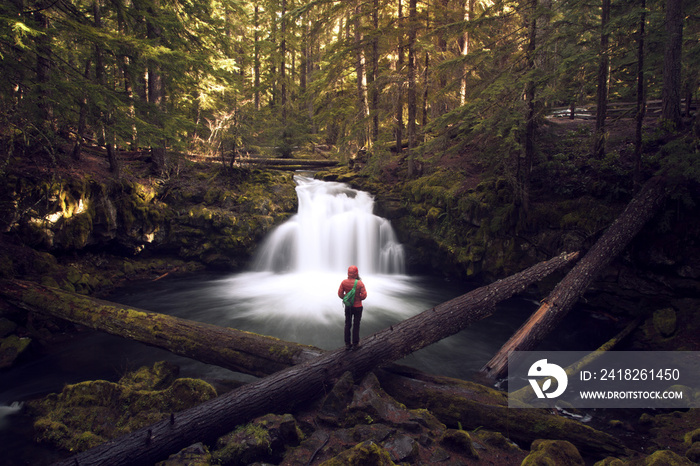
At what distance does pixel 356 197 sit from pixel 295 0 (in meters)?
21.4

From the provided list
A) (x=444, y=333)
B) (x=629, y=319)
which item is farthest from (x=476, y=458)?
(x=629, y=319)

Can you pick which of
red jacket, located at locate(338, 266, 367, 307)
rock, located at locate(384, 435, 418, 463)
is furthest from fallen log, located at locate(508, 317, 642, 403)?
red jacket, located at locate(338, 266, 367, 307)

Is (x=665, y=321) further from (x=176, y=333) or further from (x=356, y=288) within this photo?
(x=176, y=333)

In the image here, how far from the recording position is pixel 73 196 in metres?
10.8

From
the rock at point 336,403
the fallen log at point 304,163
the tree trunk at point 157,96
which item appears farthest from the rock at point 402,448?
the fallen log at point 304,163

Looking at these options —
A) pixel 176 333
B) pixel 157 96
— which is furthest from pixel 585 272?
pixel 157 96

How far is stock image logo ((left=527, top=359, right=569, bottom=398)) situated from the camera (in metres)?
5.94

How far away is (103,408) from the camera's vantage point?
5.32 metres

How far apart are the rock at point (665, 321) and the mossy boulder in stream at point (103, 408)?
10228 mm

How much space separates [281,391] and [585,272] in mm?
7667

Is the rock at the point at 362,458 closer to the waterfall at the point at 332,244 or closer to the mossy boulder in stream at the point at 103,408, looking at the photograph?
the mossy boulder in stream at the point at 103,408

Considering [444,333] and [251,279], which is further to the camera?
[251,279]

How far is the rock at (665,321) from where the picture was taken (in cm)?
809

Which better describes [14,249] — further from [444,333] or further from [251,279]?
[444,333]
